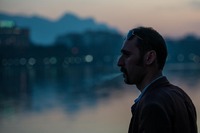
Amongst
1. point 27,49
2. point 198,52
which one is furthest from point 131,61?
point 27,49

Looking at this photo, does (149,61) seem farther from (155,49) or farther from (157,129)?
(157,129)

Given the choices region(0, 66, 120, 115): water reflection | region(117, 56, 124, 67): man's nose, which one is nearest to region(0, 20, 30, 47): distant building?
region(0, 66, 120, 115): water reflection

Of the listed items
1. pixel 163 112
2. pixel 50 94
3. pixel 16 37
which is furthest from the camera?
pixel 50 94

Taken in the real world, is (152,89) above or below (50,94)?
above

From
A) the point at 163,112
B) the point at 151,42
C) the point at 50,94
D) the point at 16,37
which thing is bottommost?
the point at 50,94

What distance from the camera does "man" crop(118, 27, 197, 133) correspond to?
67 centimetres

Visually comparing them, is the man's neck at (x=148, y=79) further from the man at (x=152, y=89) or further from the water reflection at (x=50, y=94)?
the water reflection at (x=50, y=94)

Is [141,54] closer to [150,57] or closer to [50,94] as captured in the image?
[150,57]

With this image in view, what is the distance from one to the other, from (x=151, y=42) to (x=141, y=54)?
3 centimetres

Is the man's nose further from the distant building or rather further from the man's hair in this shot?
the distant building

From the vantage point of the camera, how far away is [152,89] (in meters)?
0.72

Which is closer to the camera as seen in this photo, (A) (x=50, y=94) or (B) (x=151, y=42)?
(B) (x=151, y=42)

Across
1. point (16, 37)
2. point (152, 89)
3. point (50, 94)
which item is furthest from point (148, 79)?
point (50, 94)

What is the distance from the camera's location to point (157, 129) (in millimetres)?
664
